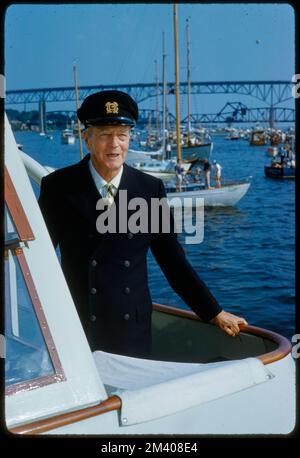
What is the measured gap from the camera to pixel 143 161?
36.1 meters

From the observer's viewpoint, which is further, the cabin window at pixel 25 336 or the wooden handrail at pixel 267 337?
the wooden handrail at pixel 267 337

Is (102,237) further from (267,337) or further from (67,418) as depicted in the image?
(267,337)

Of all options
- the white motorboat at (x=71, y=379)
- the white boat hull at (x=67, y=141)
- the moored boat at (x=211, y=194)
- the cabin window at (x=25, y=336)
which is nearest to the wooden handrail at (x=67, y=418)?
the white motorboat at (x=71, y=379)

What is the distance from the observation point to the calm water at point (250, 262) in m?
13.6

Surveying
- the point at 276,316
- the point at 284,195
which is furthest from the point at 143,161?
the point at 276,316

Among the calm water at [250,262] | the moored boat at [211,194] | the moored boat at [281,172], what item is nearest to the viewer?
the calm water at [250,262]

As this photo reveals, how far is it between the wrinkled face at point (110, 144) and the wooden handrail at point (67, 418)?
96 centimetres

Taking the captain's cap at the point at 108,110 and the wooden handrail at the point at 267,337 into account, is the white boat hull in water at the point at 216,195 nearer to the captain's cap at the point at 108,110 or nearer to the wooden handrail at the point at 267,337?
the wooden handrail at the point at 267,337

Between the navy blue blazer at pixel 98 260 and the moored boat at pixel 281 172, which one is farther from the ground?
the navy blue blazer at pixel 98 260

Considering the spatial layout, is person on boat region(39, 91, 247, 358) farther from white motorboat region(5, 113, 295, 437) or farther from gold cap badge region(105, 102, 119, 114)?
white motorboat region(5, 113, 295, 437)

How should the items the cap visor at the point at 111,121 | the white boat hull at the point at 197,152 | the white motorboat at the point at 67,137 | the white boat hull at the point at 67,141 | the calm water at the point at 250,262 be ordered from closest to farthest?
the cap visor at the point at 111,121
the calm water at the point at 250,262
the white boat hull at the point at 197,152
the white motorboat at the point at 67,137
the white boat hull at the point at 67,141
